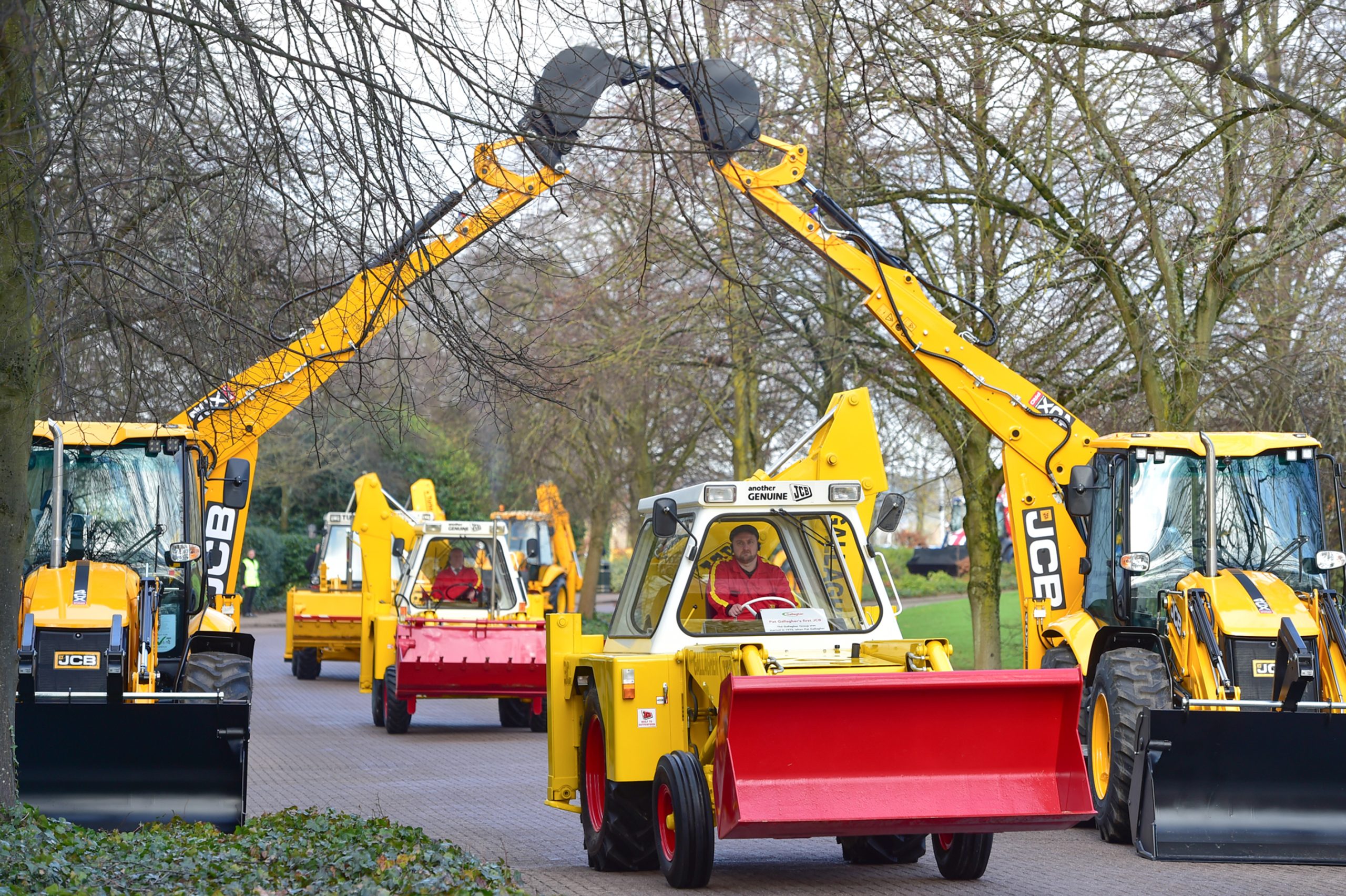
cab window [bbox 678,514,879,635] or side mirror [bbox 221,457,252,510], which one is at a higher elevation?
side mirror [bbox 221,457,252,510]

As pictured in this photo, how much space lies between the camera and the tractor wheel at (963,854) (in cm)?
855

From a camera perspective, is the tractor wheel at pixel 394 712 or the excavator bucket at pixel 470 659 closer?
the excavator bucket at pixel 470 659

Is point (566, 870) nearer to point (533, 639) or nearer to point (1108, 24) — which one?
point (1108, 24)

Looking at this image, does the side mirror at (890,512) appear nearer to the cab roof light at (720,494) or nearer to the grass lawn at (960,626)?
the cab roof light at (720,494)

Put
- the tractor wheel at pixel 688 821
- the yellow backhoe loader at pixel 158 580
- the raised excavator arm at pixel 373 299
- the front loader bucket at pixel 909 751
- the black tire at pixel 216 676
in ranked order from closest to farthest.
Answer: the raised excavator arm at pixel 373 299 → the front loader bucket at pixel 909 751 → the tractor wheel at pixel 688 821 → the yellow backhoe loader at pixel 158 580 → the black tire at pixel 216 676

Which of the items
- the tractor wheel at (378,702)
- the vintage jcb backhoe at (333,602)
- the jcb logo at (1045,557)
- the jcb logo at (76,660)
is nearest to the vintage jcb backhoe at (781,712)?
the jcb logo at (76,660)

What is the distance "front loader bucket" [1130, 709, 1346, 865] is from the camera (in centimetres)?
897

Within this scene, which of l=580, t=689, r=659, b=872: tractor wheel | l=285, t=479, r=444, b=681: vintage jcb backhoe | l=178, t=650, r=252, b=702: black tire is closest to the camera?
l=580, t=689, r=659, b=872: tractor wheel

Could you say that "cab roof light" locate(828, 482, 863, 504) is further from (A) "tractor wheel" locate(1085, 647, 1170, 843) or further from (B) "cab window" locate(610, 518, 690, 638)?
(A) "tractor wheel" locate(1085, 647, 1170, 843)

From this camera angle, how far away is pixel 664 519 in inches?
358

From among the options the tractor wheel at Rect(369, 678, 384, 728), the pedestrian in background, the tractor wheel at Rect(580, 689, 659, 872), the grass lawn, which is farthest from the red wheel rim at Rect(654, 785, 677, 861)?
the pedestrian in background

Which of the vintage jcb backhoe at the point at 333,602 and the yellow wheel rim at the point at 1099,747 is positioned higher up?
the vintage jcb backhoe at the point at 333,602

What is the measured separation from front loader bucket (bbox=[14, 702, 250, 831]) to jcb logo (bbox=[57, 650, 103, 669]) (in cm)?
47

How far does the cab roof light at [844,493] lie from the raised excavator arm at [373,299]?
240 centimetres
